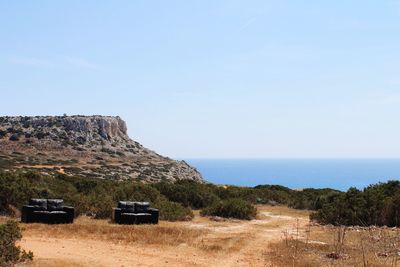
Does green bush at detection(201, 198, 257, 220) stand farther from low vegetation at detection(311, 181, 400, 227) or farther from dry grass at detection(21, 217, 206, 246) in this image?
dry grass at detection(21, 217, 206, 246)

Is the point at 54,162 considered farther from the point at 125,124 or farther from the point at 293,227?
the point at 293,227

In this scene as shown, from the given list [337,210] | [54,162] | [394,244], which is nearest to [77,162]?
[54,162]

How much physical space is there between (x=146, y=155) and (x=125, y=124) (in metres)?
14.5

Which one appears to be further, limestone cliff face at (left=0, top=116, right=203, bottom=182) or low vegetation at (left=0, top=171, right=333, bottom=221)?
limestone cliff face at (left=0, top=116, right=203, bottom=182)

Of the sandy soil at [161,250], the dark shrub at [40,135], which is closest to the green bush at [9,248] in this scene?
the sandy soil at [161,250]

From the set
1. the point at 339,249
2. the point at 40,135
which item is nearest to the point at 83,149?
the point at 40,135

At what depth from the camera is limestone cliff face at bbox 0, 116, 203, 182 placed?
216 feet

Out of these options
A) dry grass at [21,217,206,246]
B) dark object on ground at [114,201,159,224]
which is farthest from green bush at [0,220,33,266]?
dark object on ground at [114,201,159,224]

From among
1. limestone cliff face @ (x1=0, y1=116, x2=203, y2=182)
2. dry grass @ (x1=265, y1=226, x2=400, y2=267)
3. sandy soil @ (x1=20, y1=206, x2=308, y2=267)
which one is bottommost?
sandy soil @ (x1=20, y1=206, x2=308, y2=267)

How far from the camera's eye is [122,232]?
58.3 feet

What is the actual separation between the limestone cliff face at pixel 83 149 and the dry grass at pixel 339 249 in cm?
4082

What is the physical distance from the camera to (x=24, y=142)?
260 feet

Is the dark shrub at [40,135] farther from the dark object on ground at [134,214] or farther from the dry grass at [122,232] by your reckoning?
the dry grass at [122,232]

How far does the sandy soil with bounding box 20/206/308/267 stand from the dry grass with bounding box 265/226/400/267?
0.64m
